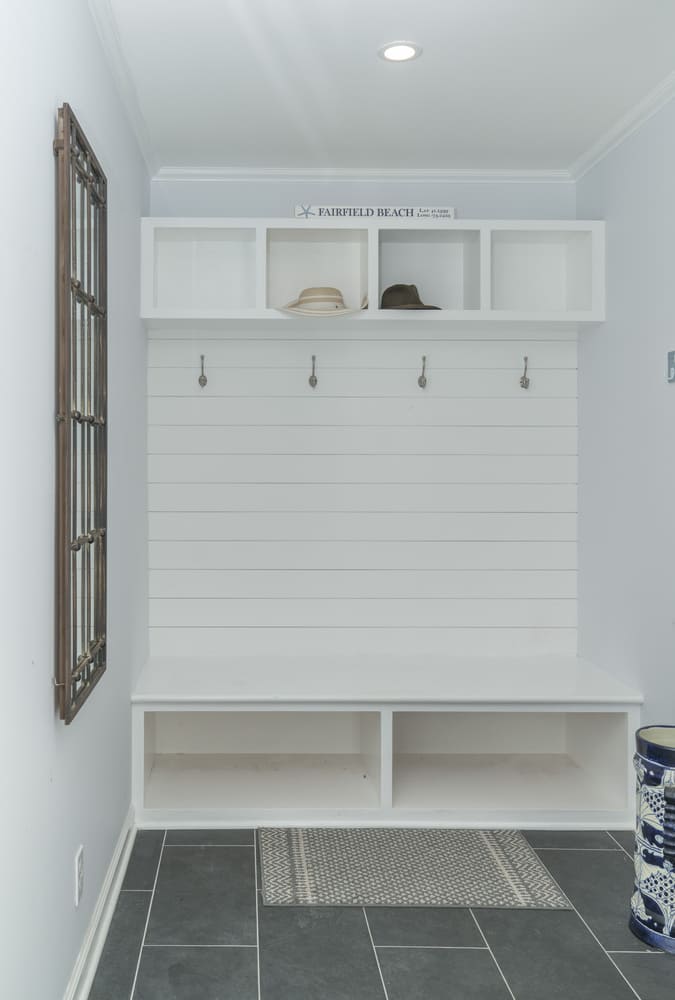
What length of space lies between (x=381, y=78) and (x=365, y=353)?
1218 millimetres

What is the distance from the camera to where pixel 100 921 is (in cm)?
253

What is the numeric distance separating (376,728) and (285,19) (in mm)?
2411

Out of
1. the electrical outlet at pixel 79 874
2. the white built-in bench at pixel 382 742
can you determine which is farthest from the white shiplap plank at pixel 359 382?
the electrical outlet at pixel 79 874

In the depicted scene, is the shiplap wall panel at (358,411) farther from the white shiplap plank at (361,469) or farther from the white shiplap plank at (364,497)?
the white shiplap plank at (364,497)

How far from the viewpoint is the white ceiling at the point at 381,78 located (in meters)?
2.54

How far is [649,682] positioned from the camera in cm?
321

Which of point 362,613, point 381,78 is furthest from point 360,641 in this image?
point 381,78

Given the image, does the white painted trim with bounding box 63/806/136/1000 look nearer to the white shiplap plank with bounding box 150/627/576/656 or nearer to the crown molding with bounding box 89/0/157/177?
the white shiplap plank with bounding box 150/627/576/656

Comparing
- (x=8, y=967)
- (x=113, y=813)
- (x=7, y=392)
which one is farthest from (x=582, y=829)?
(x=7, y=392)

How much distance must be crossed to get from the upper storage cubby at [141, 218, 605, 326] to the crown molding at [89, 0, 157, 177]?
0.32 m

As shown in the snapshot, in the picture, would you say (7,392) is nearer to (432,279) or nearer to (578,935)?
(578,935)

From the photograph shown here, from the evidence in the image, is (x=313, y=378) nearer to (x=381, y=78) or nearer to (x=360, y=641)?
(x=360, y=641)

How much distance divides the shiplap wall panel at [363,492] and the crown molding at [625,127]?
0.69 m

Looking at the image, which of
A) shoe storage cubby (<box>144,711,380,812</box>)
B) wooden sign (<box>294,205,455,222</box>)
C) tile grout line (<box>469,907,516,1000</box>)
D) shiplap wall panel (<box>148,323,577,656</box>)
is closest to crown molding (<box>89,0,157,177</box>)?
wooden sign (<box>294,205,455,222</box>)
